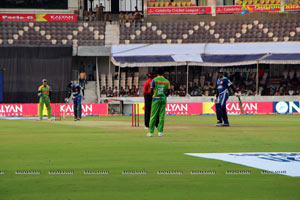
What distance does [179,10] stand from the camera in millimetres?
51000

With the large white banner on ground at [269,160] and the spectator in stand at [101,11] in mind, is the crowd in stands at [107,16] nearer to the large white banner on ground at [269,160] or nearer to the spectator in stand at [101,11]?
the spectator in stand at [101,11]

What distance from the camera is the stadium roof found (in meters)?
44.3

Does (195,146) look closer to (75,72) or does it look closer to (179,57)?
(179,57)

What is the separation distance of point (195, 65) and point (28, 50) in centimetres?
1225

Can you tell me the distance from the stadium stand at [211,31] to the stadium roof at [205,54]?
1208mm

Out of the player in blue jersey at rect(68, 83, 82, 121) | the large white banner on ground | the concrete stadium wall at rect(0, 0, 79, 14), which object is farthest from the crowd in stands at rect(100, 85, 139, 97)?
the large white banner on ground

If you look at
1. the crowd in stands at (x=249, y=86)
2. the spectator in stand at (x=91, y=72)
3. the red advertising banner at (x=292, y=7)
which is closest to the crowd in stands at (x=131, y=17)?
the spectator in stand at (x=91, y=72)

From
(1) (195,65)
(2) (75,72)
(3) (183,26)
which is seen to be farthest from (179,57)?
(2) (75,72)

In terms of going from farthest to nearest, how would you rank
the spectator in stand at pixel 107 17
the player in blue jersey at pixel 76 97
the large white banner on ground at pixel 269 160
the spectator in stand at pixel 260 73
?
the spectator in stand at pixel 107 17 → the spectator in stand at pixel 260 73 → the player in blue jersey at pixel 76 97 → the large white banner on ground at pixel 269 160

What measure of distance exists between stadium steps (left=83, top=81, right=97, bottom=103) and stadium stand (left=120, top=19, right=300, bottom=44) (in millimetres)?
4127

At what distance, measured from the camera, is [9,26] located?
49375 mm

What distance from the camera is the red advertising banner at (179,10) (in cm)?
5059

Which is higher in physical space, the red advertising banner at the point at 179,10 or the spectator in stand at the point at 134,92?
the red advertising banner at the point at 179,10

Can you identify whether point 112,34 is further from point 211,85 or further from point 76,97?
point 76,97
